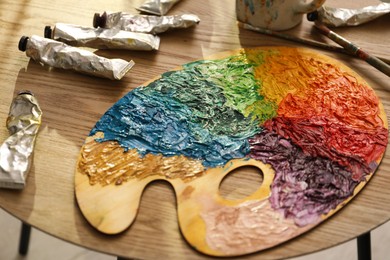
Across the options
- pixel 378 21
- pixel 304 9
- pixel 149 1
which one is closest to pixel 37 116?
pixel 149 1

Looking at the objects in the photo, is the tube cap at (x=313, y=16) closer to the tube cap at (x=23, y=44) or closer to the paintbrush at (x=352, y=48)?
the paintbrush at (x=352, y=48)

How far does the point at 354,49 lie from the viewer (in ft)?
3.32

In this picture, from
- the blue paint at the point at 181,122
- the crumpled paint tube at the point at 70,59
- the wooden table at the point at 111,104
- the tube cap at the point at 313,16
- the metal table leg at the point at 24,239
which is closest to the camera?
the wooden table at the point at 111,104

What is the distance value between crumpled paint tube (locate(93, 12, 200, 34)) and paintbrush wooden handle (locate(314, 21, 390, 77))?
220mm

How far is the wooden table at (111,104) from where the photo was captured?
29.6 inches

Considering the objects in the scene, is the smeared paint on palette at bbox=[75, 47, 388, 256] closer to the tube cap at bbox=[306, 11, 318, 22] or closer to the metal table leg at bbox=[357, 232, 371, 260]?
the tube cap at bbox=[306, 11, 318, 22]

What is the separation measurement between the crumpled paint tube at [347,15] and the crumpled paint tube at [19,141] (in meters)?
0.52

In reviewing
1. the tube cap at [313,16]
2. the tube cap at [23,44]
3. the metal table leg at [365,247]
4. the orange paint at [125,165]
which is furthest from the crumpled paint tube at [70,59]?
the metal table leg at [365,247]

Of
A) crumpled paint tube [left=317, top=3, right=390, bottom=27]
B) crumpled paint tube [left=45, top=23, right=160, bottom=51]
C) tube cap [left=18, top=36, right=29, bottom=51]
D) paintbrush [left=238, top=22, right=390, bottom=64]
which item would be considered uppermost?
crumpled paint tube [left=317, top=3, right=390, bottom=27]

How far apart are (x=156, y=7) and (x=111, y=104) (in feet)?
0.88

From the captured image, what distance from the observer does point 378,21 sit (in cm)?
111

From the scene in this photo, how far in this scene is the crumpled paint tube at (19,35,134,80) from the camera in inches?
38.1

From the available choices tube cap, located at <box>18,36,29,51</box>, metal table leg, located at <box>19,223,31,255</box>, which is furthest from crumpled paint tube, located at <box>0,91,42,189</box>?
metal table leg, located at <box>19,223,31,255</box>

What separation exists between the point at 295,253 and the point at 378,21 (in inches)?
21.8
